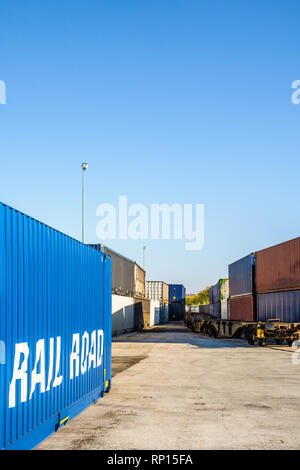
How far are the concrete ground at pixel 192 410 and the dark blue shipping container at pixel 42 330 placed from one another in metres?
0.64

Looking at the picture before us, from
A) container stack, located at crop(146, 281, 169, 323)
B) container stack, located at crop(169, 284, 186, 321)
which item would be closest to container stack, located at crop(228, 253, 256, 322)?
container stack, located at crop(146, 281, 169, 323)

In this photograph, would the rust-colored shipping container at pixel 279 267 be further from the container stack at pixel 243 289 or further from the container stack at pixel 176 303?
the container stack at pixel 176 303

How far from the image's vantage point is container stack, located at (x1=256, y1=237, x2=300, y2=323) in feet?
78.7

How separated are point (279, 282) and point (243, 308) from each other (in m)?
8.17

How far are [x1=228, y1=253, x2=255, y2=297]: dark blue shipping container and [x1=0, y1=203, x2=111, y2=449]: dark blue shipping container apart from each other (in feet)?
A: 72.0

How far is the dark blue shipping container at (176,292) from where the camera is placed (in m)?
84.4

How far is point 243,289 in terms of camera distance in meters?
33.9

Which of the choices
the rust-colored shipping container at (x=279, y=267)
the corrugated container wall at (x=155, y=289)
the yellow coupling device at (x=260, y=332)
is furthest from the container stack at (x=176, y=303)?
the yellow coupling device at (x=260, y=332)

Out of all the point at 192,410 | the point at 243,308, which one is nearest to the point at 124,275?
the point at 243,308

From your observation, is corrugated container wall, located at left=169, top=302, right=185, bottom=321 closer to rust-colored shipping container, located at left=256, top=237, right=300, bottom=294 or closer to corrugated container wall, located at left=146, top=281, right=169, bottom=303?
corrugated container wall, located at left=146, top=281, right=169, bottom=303

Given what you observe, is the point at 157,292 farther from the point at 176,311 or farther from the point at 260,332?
the point at 260,332
